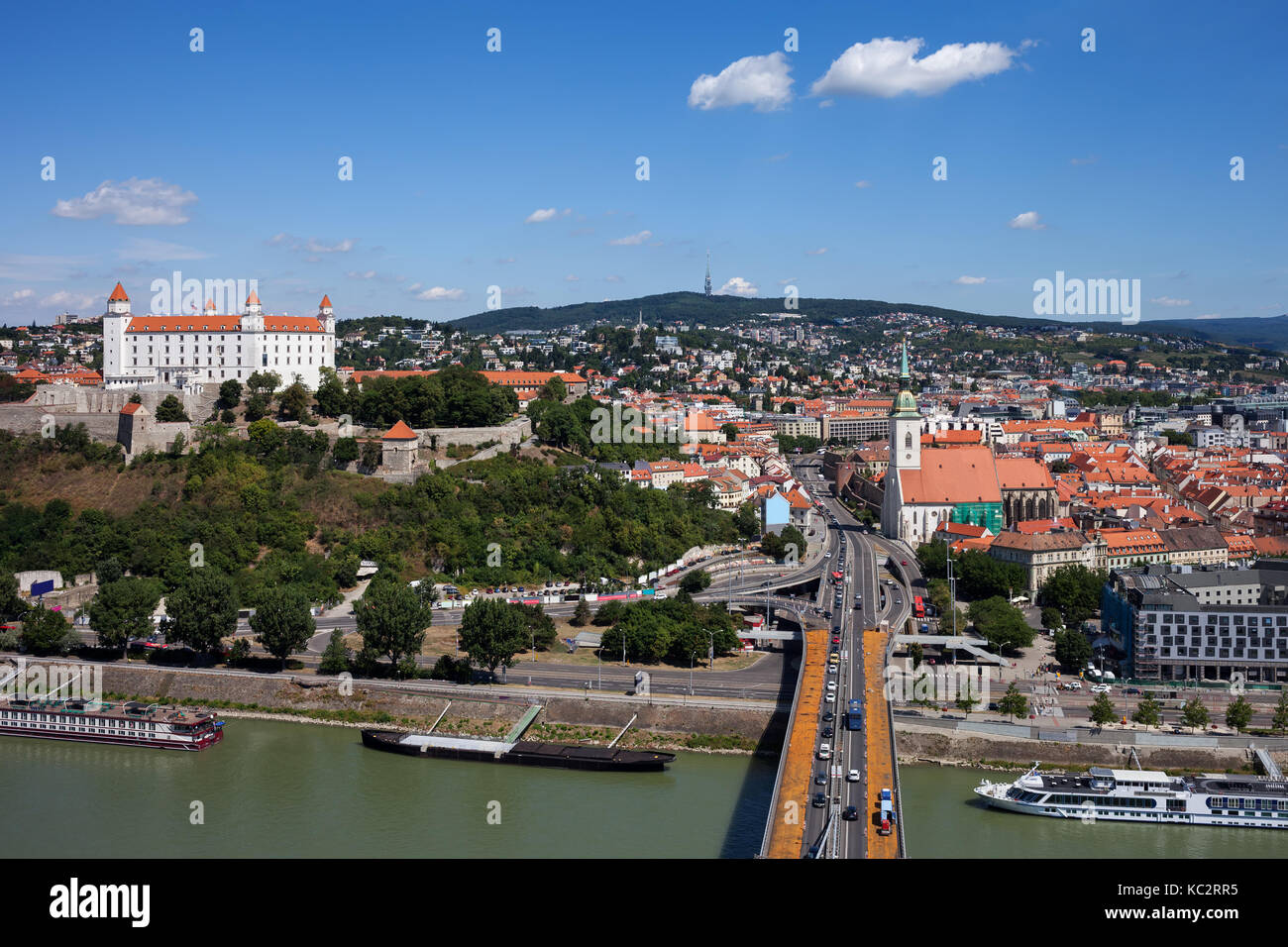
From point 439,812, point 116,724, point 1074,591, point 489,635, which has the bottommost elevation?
point 439,812

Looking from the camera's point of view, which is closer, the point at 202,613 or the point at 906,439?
the point at 202,613

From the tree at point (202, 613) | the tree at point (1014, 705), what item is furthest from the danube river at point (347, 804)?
the tree at point (1014, 705)

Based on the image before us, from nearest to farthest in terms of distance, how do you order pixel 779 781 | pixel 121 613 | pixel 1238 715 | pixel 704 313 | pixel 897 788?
1. pixel 897 788
2. pixel 779 781
3. pixel 1238 715
4. pixel 121 613
5. pixel 704 313

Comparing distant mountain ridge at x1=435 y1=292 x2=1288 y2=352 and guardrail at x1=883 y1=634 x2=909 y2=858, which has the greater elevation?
distant mountain ridge at x1=435 y1=292 x2=1288 y2=352

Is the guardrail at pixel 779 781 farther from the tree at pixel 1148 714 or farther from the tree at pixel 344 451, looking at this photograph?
the tree at pixel 344 451

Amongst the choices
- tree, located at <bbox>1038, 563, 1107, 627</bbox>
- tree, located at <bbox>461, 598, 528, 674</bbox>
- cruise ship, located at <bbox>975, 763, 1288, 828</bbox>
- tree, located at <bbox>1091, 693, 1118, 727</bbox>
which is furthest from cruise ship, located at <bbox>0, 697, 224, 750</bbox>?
tree, located at <bbox>1038, 563, 1107, 627</bbox>

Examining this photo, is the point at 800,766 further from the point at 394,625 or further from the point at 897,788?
the point at 394,625

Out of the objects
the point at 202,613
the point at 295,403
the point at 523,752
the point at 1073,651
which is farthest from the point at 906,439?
the point at 202,613

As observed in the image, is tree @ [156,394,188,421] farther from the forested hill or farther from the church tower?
the forested hill
